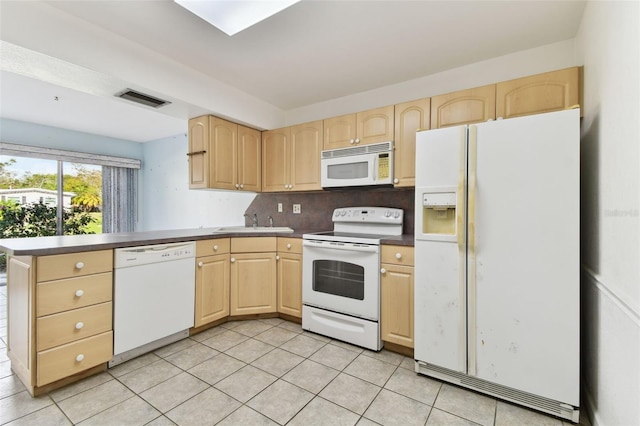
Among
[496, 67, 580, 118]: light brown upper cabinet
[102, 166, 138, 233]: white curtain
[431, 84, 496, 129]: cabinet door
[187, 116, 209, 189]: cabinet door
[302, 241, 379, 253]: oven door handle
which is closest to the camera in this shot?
[496, 67, 580, 118]: light brown upper cabinet

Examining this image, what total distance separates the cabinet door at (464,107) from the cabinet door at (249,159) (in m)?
1.98

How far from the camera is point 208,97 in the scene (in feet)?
9.21

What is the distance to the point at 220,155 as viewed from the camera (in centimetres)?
305

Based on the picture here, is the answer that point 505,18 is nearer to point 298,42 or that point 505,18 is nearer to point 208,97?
point 298,42

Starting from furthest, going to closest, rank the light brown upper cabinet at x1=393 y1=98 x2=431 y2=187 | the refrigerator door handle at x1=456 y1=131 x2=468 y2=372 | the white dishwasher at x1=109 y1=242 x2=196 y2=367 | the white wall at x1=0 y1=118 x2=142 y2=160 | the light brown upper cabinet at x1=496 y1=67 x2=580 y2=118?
the white wall at x1=0 y1=118 x2=142 y2=160 → the light brown upper cabinet at x1=393 y1=98 x2=431 y2=187 → the white dishwasher at x1=109 y1=242 x2=196 y2=367 → the light brown upper cabinet at x1=496 y1=67 x2=580 y2=118 → the refrigerator door handle at x1=456 y1=131 x2=468 y2=372

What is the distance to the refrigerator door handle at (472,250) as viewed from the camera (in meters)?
1.74

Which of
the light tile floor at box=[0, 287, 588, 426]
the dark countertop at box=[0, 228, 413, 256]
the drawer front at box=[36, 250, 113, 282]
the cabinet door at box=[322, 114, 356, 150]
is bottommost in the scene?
the light tile floor at box=[0, 287, 588, 426]

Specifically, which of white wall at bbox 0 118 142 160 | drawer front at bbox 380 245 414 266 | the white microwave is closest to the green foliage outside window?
white wall at bbox 0 118 142 160

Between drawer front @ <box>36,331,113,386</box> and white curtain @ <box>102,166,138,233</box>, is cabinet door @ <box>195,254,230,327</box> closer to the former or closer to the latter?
drawer front @ <box>36,331,113,386</box>

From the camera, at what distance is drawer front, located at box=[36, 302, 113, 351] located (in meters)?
1.70

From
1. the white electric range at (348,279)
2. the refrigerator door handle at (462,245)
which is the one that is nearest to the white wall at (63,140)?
the white electric range at (348,279)

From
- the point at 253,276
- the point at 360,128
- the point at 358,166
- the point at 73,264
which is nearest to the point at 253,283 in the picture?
the point at 253,276

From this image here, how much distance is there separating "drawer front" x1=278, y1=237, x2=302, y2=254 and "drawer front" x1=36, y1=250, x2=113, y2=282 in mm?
1389

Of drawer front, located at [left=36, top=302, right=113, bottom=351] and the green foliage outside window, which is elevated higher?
the green foliage outside window
